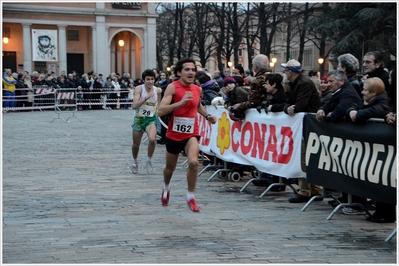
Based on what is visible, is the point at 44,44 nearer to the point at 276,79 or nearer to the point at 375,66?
the point at 276,79

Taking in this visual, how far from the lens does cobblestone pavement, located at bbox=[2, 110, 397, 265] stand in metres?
6.15

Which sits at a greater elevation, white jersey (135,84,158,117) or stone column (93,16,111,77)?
stone column (93,16,111,77)

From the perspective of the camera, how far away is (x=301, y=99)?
29.3ft

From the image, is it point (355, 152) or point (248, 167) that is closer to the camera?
point (355, 152)

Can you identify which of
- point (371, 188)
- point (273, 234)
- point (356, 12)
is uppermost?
point (356, 12)

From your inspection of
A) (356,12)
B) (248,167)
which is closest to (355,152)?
(248,167)

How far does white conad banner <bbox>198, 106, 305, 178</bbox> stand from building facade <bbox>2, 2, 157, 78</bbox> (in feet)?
158

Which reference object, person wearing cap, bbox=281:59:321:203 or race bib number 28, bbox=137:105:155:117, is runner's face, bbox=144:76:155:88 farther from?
person wearing cap, bbox=281:59:321:203

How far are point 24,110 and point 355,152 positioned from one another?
93.7ft

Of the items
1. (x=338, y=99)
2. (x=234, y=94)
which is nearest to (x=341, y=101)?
(x=338, y=99)

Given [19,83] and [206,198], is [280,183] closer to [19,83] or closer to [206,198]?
[206,198]

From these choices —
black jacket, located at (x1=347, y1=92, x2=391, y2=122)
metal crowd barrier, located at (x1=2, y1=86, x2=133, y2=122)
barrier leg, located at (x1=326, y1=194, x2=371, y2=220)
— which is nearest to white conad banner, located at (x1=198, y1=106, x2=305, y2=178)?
barrier leg, located at (x1=326, y1=194, x2=371, y2=220)

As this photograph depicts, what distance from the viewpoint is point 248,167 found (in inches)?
444

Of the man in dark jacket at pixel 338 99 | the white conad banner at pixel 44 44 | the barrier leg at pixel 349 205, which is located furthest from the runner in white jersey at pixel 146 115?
the white conad banner at pixel 44 44
